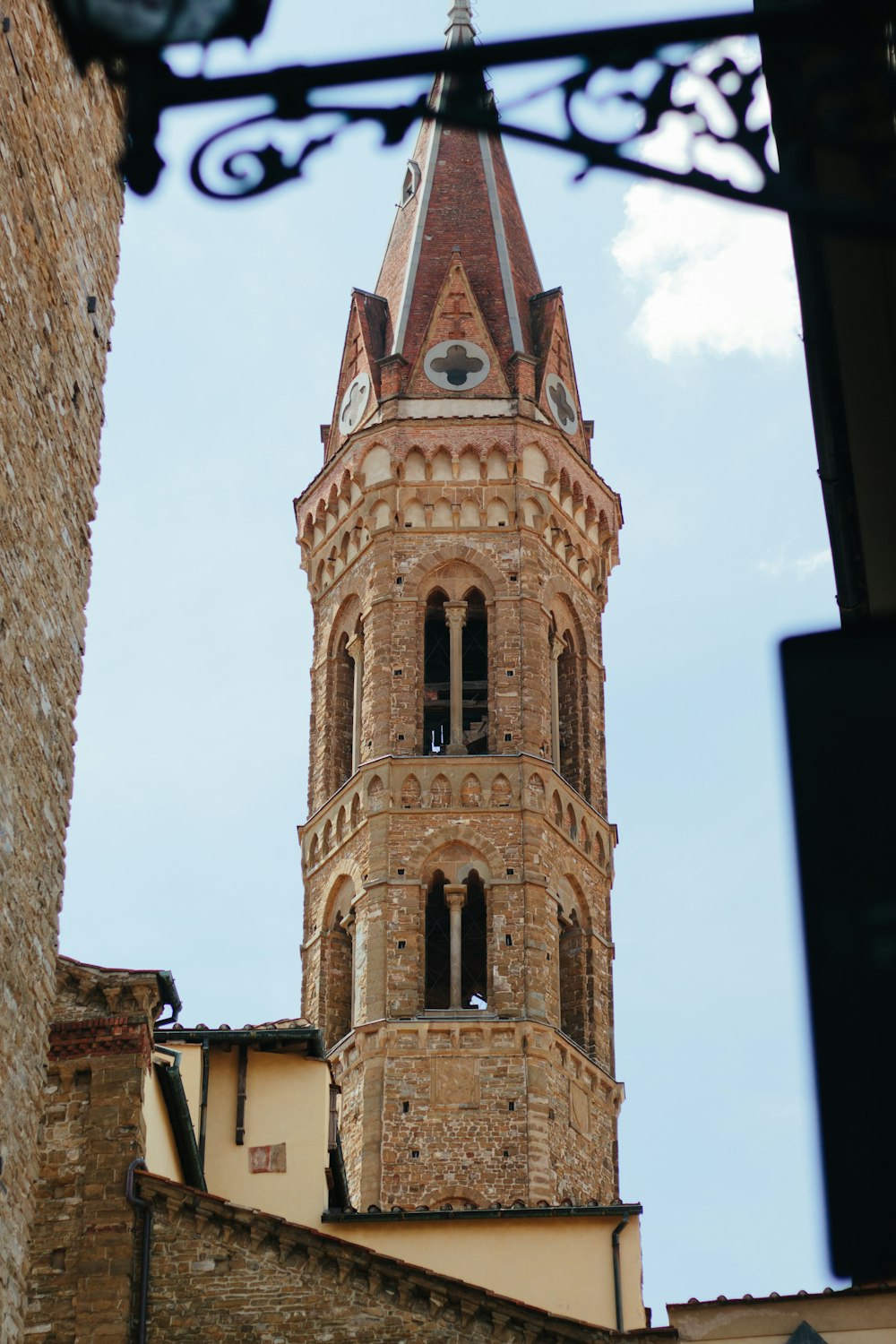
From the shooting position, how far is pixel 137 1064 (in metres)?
16.7

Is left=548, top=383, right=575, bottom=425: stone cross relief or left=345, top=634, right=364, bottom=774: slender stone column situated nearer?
left=345, top=634, right=364, bottom=774: slender stone column

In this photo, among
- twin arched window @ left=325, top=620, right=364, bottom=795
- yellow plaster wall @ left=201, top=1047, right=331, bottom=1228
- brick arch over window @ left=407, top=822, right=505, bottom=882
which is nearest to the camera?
yellow plaster wall @ left=201, top=1047, right=331, bottom=1228

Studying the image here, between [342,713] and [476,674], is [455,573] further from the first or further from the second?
[342,713]

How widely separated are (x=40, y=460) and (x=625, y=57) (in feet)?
21.5

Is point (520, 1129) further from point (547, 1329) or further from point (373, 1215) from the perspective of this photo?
point (547, 1329)

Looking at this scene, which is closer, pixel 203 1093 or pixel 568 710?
pixel 203 1093

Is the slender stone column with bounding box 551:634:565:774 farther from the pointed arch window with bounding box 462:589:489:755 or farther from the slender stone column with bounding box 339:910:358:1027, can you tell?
the slender stone column with bounding box 339:910:358:1027

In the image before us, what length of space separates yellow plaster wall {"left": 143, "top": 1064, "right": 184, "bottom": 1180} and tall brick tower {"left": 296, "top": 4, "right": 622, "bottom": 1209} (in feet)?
29.5

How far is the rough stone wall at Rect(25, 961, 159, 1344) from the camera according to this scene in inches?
626

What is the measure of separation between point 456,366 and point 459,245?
2.89 meters

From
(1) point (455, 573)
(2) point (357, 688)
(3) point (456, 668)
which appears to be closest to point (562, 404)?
(1) point (455, 573)

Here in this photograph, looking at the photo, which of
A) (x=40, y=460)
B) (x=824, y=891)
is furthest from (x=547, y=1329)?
(x=824, y=891)

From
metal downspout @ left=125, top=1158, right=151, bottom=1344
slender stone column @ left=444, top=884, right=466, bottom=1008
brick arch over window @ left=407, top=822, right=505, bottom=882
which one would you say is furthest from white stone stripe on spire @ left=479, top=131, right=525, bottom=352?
metal downspout @ left=125, top=1158, right=151, bottom=1344

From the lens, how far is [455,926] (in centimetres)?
3055
